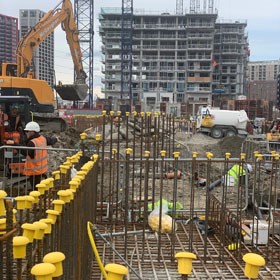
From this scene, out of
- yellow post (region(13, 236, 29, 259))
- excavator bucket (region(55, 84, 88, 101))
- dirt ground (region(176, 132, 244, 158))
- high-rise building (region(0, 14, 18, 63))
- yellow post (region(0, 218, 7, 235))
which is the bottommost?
dirt ground (region(176, 132, 244, 158))

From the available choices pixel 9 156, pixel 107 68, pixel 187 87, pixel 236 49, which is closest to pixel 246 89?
pixel 236 49

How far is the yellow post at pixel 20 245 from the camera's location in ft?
7.63

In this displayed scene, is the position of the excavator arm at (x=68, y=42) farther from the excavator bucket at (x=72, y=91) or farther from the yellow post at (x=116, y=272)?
the yellow post at (x=116, y=272)

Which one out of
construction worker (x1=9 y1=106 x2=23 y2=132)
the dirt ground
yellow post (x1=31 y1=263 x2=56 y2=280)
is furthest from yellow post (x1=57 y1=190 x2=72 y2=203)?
the dirt ground

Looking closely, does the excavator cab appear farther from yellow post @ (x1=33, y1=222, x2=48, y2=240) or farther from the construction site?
yellow post @ (x1=33, y1=222, x2=48, y2=240)

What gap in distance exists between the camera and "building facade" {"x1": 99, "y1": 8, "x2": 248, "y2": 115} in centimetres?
7675

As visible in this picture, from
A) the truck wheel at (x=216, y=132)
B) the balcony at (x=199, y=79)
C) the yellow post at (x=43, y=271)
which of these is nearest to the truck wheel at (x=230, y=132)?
the truck wheel at (x=216, y=132)

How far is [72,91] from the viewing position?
2086 centimetres

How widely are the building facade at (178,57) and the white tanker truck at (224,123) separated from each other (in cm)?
4858

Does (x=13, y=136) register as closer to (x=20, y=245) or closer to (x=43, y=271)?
(x=20, y=245)

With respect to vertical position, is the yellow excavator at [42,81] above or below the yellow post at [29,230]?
above

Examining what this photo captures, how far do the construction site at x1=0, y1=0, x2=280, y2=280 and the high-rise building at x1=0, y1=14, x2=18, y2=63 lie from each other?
12.0m

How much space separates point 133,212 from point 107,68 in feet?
241

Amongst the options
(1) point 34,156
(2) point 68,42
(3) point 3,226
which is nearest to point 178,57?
(2) point 68,42
